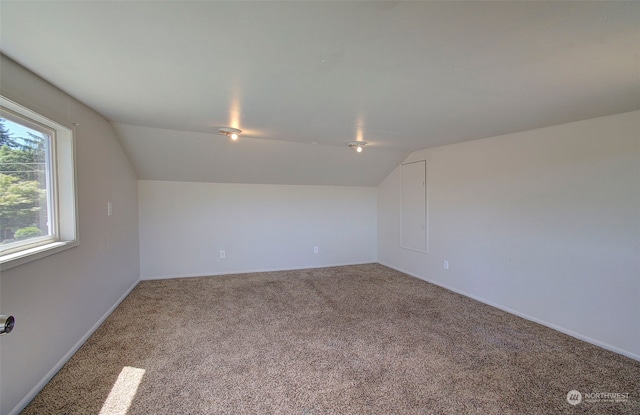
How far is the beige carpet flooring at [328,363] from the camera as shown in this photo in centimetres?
174

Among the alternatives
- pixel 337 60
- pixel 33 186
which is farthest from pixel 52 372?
pixel 337 60

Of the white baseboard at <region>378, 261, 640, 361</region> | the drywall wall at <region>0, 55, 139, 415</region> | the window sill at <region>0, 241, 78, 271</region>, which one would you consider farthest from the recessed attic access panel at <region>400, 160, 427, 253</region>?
the window sill at <region>0, 241, 78, 271</region>

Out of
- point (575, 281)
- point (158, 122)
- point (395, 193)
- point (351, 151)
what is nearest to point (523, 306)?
point (575, 281)

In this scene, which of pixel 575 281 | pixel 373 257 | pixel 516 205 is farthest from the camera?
pixel 373 257

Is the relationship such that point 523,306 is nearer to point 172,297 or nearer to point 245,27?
point 245,27

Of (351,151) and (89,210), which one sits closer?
(89,210)

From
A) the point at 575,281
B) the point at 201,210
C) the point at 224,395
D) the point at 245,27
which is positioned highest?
the point at 245,27

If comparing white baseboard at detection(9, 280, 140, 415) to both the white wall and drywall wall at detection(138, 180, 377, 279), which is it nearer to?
drywall wall at detection(138, 180, 377, 279)

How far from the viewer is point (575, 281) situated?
2.66 meters

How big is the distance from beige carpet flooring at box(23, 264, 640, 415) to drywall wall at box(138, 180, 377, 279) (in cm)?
105

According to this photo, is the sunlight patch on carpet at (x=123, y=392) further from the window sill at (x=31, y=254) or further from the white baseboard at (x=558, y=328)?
the white baseboard at (x=558, y=328)

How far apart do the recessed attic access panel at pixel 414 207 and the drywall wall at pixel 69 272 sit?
4076 mm

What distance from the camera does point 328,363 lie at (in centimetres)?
216

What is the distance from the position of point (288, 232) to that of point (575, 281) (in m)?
3.78
